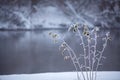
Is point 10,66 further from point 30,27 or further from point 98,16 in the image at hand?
point 98,16

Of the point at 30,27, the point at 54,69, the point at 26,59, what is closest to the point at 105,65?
the point at 54,69

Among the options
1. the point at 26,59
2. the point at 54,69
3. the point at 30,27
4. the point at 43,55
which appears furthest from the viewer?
the point at 30,27

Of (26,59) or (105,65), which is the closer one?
(105,65)

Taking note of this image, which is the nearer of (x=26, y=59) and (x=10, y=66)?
(x=10, y=66)

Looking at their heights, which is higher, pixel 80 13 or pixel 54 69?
pixel 80 13

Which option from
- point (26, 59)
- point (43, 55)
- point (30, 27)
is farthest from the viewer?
point (30, 27)

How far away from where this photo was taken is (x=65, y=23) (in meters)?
7.69

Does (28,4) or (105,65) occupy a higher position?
(28,4)

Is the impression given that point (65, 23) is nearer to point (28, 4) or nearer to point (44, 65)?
point (28, 4)

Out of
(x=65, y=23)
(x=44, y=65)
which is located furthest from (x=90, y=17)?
(x=44, y=65)

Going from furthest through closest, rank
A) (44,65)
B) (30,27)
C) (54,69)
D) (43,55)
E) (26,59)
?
(30,27)
(43,55)
(26,59)
(44,65)
(54,69)

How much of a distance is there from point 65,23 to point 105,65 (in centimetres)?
509

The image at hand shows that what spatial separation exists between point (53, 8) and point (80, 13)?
0.90 metres

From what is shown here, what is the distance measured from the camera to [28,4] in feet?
24.8
